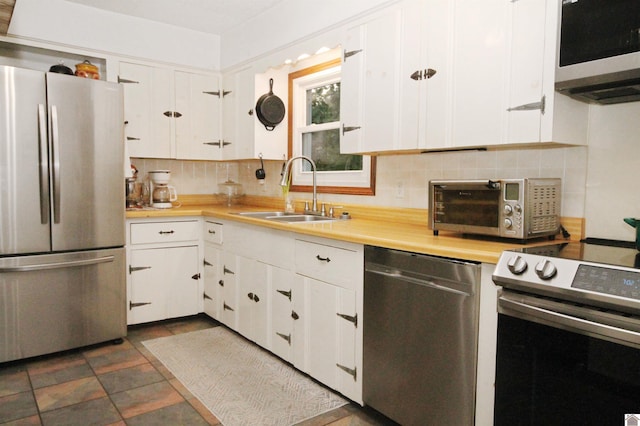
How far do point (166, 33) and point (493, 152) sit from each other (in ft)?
9.58

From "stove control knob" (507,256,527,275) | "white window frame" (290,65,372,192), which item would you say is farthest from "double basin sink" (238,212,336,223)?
"stove control knob" (507,256,527,275)

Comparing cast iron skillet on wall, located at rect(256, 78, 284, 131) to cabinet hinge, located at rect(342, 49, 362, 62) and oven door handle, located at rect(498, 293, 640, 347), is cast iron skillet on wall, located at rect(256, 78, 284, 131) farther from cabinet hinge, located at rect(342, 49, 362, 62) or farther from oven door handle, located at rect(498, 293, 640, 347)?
oven door handle, located at rect(498, 293, 640, 347)

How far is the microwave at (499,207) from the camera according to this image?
174 centimetres

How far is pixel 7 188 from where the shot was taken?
8.56ft

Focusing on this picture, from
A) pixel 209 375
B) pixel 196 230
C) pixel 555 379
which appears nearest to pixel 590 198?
pixel 555 379

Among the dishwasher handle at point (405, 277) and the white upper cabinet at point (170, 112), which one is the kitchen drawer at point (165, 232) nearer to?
the white upper cabinet at point (170, 112)

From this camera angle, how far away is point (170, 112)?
3771 mm

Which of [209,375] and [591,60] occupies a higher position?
[591,60]

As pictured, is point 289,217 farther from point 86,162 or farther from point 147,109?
point 147,109

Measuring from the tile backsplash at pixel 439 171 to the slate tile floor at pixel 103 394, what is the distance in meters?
1.27

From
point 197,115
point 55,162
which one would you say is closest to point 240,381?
point 55,162

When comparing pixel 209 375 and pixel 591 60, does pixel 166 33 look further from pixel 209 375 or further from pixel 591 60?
pixel 591 60

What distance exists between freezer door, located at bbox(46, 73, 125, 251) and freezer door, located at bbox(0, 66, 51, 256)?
0.19ft

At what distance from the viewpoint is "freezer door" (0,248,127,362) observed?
8.84ft
